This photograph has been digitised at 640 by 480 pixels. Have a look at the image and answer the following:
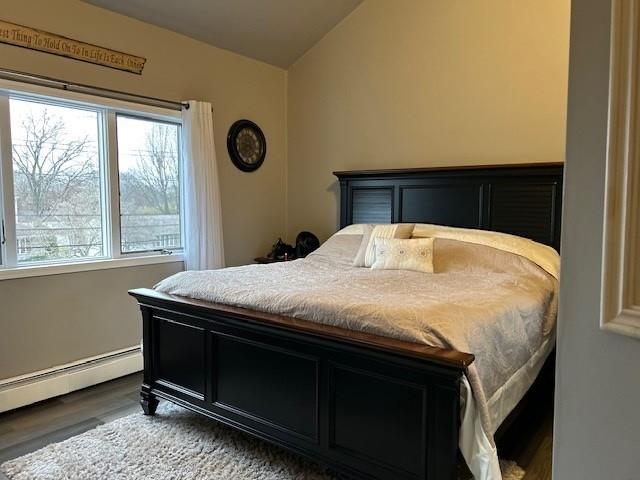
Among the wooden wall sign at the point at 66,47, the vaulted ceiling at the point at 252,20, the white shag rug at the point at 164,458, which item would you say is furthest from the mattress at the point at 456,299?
the vaulted ceiling at the point at 252,20

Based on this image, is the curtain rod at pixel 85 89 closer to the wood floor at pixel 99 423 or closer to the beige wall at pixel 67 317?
the beige wall at pixel 67 317

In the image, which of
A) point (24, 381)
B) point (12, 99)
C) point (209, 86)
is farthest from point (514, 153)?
point (24, 381)

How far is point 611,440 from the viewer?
2.35 ft

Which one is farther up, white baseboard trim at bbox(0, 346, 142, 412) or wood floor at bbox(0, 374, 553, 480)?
white baseboard trim at bbox(0, 346, 142, 412)

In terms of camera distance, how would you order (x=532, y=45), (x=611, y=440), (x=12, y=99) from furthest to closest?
(x=532, y=45)
(x=12, y=99)
(x=611, y=440)

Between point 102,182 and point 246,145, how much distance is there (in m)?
1.41

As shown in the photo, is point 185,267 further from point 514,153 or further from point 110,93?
point 514,153

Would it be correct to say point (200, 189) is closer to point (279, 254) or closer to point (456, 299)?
point (279, 254)

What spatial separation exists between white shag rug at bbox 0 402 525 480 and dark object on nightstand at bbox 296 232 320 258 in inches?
84.0

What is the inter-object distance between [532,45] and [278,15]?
6.66 ft

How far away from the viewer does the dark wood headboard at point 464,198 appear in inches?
131

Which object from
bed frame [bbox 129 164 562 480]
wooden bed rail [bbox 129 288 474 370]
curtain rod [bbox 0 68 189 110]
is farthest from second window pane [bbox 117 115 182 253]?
wooden bed rail [bbox 129 288 474 370]

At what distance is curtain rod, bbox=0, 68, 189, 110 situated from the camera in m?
2.85

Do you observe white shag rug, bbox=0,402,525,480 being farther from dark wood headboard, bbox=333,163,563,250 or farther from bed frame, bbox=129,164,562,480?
dark wood headboard, bbox=333,163,563,250
